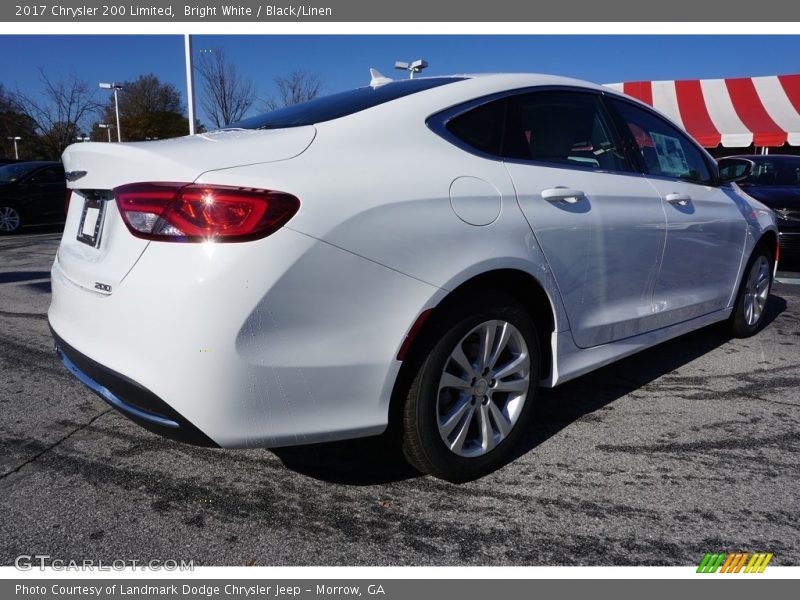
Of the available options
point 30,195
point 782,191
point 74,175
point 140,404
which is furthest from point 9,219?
point 782,191

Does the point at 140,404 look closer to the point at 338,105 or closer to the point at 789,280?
the point at 338,105

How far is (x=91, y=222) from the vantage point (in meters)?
2.44

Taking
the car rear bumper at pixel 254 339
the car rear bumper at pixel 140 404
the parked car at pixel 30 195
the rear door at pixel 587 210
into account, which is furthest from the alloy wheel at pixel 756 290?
the parked car at pixel 30 195

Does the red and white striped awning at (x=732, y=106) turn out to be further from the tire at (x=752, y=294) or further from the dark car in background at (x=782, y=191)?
the tire at (x=752, y=294)

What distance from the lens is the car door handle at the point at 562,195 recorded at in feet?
8.95

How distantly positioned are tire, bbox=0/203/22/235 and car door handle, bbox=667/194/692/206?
1289cm

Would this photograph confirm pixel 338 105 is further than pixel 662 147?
No

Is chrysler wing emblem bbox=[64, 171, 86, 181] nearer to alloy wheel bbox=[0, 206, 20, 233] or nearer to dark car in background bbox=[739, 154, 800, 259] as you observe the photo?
dark car in background bbox=[739, 154, 800, 259]

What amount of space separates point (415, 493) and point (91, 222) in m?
1.67

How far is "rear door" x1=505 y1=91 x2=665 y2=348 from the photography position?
2.74 metres

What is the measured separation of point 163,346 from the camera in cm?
199

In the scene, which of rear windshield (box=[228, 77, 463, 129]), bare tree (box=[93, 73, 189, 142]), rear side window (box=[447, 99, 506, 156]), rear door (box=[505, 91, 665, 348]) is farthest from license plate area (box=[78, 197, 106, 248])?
bare tree (box=[93, 73, 189, 142])
